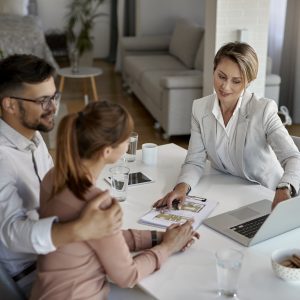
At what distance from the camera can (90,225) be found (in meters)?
1.25

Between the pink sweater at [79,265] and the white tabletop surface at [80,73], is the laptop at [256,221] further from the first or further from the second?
the white tabletop surface at [80,73]

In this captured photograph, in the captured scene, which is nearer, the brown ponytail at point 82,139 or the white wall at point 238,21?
the brown ponytail at point 82,139

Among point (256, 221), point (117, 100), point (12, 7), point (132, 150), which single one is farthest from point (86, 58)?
point (256, 221)

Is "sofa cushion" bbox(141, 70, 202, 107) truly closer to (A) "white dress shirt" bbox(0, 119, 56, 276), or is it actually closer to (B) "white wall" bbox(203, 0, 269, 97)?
(B) "white wall" bbox(203, 0, 269, 97)

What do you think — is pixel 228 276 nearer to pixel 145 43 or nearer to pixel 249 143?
pixel 249 143

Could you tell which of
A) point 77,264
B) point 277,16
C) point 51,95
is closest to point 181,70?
point 277,16

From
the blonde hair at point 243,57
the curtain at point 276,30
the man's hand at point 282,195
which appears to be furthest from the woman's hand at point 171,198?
the curtain at point 276,30

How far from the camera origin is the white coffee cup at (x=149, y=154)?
7.41 feet

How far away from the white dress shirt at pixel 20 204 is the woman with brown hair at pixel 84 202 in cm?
6

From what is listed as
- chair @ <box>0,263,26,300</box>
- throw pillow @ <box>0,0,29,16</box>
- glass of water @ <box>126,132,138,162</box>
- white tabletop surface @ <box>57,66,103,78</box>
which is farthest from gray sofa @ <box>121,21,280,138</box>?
chair @ <box>0,263,26,300</box>

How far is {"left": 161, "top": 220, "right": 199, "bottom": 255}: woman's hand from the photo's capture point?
1527 millimetres

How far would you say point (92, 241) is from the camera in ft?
4.25

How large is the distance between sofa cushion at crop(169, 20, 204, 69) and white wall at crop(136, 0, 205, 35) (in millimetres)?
948

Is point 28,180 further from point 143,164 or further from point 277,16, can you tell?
point 277,16
